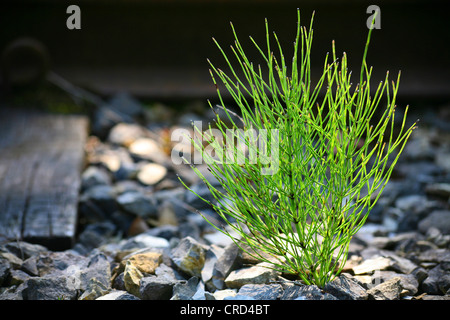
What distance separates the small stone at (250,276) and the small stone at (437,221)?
1.21 m

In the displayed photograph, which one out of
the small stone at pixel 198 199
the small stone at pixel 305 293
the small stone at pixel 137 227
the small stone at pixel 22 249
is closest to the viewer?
the small stone at pixel 305 293

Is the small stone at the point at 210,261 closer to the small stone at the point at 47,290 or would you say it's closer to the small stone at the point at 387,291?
the small stone at the point at 47,290

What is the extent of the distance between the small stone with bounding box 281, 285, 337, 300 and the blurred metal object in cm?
355

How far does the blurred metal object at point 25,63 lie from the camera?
14.7 ft

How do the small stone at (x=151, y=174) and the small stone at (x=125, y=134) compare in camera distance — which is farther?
the small stone at (x=125, y=134)

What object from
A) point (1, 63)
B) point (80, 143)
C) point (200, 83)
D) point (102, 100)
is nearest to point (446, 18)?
point (200, 83)

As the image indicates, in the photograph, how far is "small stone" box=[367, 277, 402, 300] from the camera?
1.85m

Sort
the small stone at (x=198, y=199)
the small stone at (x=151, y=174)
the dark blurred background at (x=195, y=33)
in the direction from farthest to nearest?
1. the dark blurred background at (x=195, y=33)
2. the small stone at (x=151, y=174)
3. the small stone at (x=198, y=199)

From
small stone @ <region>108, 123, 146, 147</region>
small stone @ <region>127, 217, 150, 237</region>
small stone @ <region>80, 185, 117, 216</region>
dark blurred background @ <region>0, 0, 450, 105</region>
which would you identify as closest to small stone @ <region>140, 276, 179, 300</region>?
small stone @ <region>127, 217, 150, 237</region>

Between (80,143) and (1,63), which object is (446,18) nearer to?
(80,143)

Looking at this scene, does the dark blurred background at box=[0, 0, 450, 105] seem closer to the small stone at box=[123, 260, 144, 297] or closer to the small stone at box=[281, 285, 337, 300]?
the small stone at box=[123, 260, 144, 297]

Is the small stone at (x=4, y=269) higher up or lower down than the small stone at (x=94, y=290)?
higher up

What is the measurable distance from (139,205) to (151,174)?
52cm

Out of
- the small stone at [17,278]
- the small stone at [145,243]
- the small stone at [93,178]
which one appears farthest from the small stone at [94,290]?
the small stone at [93,178]
